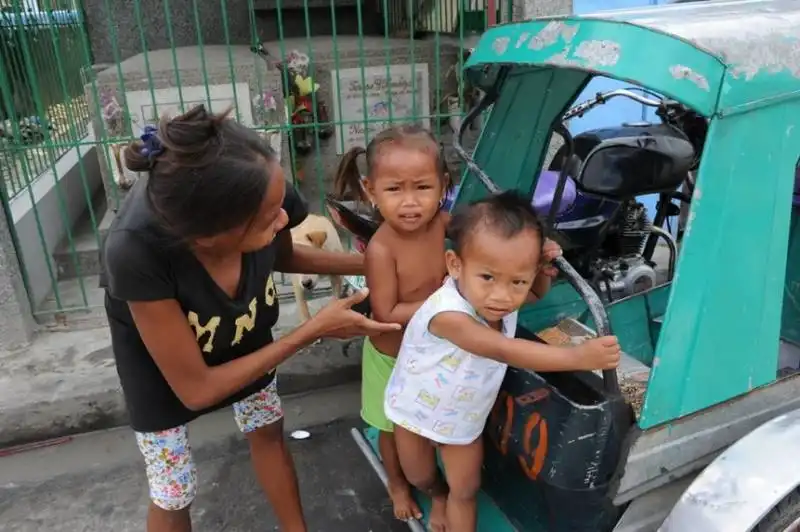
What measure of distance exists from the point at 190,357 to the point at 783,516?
1476mm

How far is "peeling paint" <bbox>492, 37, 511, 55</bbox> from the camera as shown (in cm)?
192

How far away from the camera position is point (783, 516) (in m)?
1.59

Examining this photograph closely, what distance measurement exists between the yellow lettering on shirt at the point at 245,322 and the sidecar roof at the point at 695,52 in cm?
101

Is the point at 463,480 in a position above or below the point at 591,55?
below

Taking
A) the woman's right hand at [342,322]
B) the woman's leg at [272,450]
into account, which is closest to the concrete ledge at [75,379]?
the woman's leg at [272,450]

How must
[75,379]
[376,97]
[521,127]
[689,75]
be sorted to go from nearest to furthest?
[689,75]
[521,127]
[75,379]
[376,97]

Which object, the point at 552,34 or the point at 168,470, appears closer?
the point at 552,34

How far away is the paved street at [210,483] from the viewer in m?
2.67

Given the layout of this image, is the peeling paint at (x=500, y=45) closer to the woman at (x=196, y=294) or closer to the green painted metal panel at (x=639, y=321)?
the woman at (x=196, y=294)

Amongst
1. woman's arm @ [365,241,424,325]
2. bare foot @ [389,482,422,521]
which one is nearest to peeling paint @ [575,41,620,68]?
woman's arm @ [365,241,424,325]

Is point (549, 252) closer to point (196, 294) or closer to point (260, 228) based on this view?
point (260, 228)

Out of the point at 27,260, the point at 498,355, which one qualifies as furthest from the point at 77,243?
the point at 498,355

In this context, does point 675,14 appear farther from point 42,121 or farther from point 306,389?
point 42,121

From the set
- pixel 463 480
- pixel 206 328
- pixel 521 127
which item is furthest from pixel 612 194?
pixel 206 328
